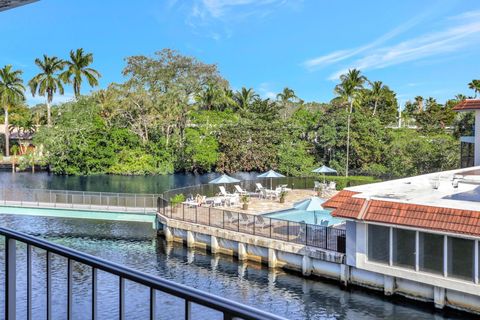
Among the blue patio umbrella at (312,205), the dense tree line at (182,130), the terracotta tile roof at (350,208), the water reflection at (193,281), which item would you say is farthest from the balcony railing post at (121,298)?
the dense tree line at (182,130)

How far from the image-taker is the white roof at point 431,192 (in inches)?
640

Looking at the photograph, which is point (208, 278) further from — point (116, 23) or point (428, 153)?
point (116, 23)

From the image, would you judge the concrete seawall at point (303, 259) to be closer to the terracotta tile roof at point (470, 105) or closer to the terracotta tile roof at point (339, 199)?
the terracotta tile roof at point (339, 199)

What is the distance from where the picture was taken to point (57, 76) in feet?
198

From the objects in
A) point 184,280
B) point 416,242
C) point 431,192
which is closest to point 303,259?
point 184,280

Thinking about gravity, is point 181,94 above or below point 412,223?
above

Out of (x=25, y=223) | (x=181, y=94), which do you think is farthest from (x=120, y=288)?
(x=181, y=94)

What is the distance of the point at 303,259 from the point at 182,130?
1636 inches

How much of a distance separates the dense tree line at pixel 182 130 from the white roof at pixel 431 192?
23507 mm

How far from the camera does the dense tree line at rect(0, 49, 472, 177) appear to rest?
49500 mm

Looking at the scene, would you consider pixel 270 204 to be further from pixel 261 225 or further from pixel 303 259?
pixel 303 259

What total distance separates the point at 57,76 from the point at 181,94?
1468 centimetres

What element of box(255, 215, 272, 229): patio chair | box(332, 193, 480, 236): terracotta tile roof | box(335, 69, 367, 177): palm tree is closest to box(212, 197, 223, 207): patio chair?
box(255, 215, 272, 229): patio chair

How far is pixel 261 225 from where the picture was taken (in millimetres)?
21766
